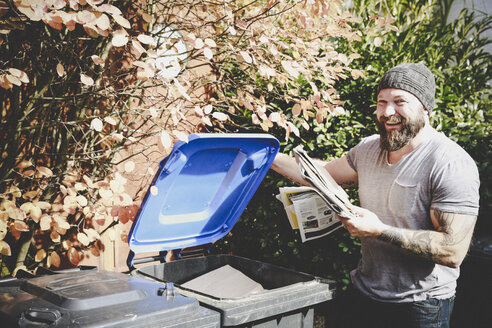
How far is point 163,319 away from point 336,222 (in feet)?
4.75

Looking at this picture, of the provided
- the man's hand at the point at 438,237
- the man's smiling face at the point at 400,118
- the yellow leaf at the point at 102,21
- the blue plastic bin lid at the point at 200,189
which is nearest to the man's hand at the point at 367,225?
the man's hand at the point at 438,237

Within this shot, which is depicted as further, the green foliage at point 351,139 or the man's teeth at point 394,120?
the green foliage at point 351,139

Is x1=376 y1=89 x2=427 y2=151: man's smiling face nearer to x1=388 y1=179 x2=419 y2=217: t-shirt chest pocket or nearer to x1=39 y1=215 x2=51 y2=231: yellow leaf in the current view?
x1=388 y1=179 x2=419 y2=217: t-shirt chest pocket

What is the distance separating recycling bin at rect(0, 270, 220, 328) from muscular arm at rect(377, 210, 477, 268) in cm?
105

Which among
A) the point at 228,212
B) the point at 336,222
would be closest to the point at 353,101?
the point at 336,222

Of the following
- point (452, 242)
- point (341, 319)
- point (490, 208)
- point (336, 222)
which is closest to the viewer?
point (452, 242)

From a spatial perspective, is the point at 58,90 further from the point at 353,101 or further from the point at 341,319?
the point at 341,319

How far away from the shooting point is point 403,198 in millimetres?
2111

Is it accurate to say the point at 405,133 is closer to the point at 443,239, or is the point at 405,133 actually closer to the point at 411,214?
the point at 411,214

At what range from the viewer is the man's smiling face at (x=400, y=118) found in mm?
2174

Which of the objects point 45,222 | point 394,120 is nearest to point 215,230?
point 45,222

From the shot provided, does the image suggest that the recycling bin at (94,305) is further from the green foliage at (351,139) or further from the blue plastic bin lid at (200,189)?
the green foliage at (351,139)

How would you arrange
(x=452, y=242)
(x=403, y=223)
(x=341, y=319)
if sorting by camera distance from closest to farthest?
(x=452, y=242), (x=403, y=223), (x=341, y=319)

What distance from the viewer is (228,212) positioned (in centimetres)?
272
